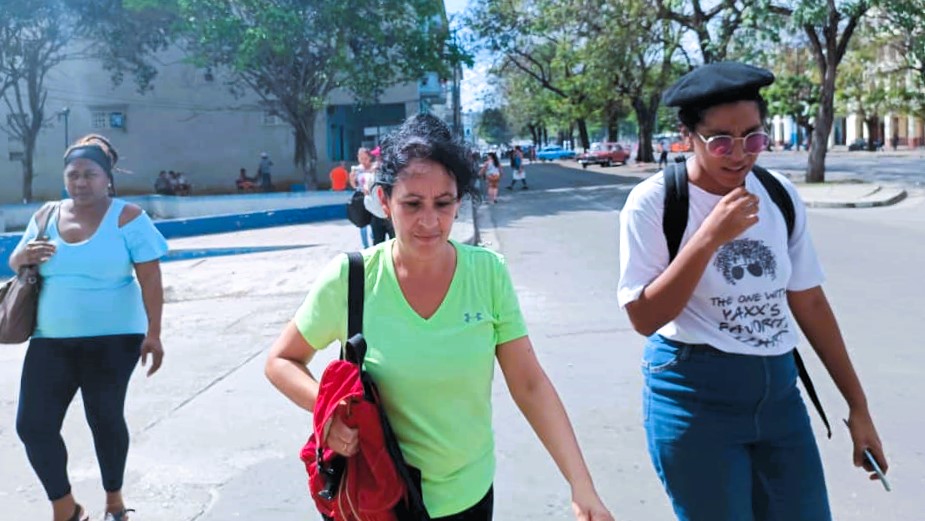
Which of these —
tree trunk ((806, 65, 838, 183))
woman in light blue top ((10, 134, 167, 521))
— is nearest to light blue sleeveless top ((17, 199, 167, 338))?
woman in light blue top ((10, 134, 167, 521))

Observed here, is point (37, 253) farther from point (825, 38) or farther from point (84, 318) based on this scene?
point (825, 38)

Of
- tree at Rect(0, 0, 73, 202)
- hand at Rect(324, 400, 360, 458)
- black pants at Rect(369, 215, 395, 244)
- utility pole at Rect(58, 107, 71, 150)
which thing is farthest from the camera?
utility pole at Rect(58, 107, 71, 150)

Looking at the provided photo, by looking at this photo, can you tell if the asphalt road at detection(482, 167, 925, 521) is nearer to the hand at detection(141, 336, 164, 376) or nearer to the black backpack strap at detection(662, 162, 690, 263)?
the hand at detection(141, 336, 164, 376)

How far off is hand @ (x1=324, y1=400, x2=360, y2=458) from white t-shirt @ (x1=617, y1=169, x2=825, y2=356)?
844mm

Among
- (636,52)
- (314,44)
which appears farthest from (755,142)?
(636,52)

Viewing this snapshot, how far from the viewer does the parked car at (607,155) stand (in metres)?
55.7

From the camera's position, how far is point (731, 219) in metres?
2.34

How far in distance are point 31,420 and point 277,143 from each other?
36.1m

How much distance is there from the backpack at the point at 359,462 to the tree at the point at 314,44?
84.8 ft

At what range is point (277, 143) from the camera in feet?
129

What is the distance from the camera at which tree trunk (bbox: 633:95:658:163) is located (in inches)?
1976

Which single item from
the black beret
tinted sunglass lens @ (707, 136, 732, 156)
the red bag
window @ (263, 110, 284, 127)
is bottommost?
the red bag

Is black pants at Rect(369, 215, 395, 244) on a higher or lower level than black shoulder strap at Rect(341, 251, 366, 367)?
lower

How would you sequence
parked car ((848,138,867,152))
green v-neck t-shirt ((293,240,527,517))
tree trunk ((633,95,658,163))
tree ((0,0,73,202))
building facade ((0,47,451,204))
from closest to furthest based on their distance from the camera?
green v-neck t-shirt ((293,240,527,517)) < tree ((0,0,73,202)) < building facade ((0,47,451,204)) < tree trunk ((633,95,658,163)) < parked car ((848,138,867,152))
